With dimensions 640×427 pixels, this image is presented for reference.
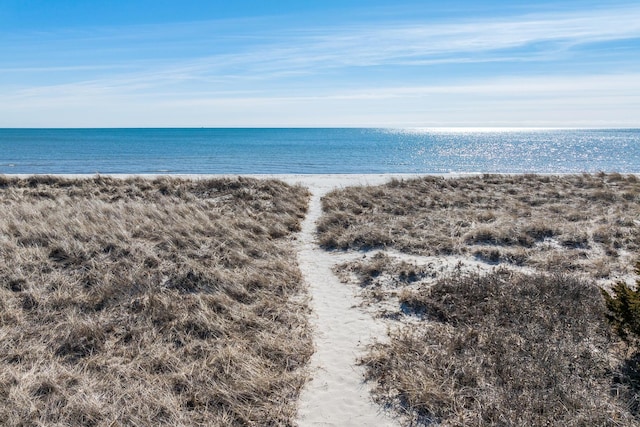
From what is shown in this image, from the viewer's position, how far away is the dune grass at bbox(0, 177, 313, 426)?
232 inches

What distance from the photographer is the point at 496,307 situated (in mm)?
8688

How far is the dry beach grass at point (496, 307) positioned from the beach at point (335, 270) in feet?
0.19

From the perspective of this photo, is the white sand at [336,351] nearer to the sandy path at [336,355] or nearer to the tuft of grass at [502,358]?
the sandy path at [336,355]

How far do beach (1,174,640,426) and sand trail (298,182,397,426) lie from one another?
27 millimetres

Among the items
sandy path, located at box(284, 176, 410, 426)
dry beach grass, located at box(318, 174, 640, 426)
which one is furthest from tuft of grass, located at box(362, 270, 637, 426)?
sandy path, located at box(284, 176, 410, 426)

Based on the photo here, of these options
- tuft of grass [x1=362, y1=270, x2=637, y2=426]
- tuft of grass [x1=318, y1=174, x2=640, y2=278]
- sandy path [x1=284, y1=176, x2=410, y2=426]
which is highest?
tuft of grass [x1=318, y1=174, x2=640, y2=278]

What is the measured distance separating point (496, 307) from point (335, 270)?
14.3ft

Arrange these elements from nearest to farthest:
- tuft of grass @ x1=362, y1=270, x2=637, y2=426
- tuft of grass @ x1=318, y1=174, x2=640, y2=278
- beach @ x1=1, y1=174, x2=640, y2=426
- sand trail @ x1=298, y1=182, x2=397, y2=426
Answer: tuft of grass @ x1=362, y1=270, x2=637, y2=426, sand trail @ x1=298, y1=182, x2=397, y2=426, beach @ x1=1, y1=174, x2=640, y2=426, tuft of grass @ x1=318, y1=174, x2=640, y2=278

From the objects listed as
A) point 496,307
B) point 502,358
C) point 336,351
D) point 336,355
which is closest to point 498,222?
point 496,307

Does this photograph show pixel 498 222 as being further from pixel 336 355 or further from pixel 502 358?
pixel 336 355

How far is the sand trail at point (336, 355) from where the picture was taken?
584 centimetres

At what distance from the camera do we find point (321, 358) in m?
7.31

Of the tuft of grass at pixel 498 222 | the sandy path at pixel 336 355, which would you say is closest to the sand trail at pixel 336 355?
the sandy path at pixel 336 355

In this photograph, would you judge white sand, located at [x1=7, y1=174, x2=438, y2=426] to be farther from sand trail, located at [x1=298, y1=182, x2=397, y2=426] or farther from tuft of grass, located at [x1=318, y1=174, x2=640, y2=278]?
tuft of grass, located at [x1=318, y1=174, x2=640, y2=278]
